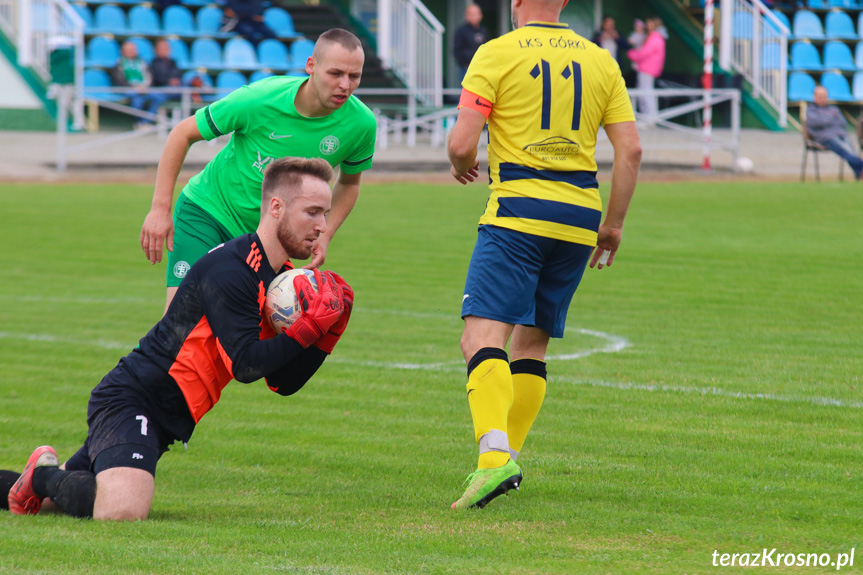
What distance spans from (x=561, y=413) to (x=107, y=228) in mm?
11020

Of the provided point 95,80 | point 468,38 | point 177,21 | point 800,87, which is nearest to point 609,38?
point 468,38

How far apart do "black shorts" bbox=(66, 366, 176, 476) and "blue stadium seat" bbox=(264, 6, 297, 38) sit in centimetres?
2554

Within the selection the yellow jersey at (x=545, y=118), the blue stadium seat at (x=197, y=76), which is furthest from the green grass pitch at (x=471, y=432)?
the blue stadium seat at (x=197, y=76)

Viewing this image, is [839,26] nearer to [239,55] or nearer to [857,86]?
[857,86]

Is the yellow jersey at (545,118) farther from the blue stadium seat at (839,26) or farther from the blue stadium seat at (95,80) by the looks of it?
the blue stadium seat at (839,26)

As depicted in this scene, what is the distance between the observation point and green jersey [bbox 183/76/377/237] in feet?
19.4

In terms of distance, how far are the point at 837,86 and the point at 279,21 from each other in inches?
583

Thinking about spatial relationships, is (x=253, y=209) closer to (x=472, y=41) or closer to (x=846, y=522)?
(x=846, y=522)

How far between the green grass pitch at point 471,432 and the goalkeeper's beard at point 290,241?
1.06 m

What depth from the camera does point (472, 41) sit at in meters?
25.6

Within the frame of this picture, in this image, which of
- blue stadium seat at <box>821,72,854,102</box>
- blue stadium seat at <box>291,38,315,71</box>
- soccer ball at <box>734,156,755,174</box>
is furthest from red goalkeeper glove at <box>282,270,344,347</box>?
blue stadium seat at <box>821,72,854,102</box>

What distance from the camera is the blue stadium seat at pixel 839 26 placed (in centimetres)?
3312

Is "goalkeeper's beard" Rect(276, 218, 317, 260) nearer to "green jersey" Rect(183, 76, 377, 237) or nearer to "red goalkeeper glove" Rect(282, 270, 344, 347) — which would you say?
"red goalkeeper glove" Rect(282, 270, 344, 347)

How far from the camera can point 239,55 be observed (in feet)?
92.5
